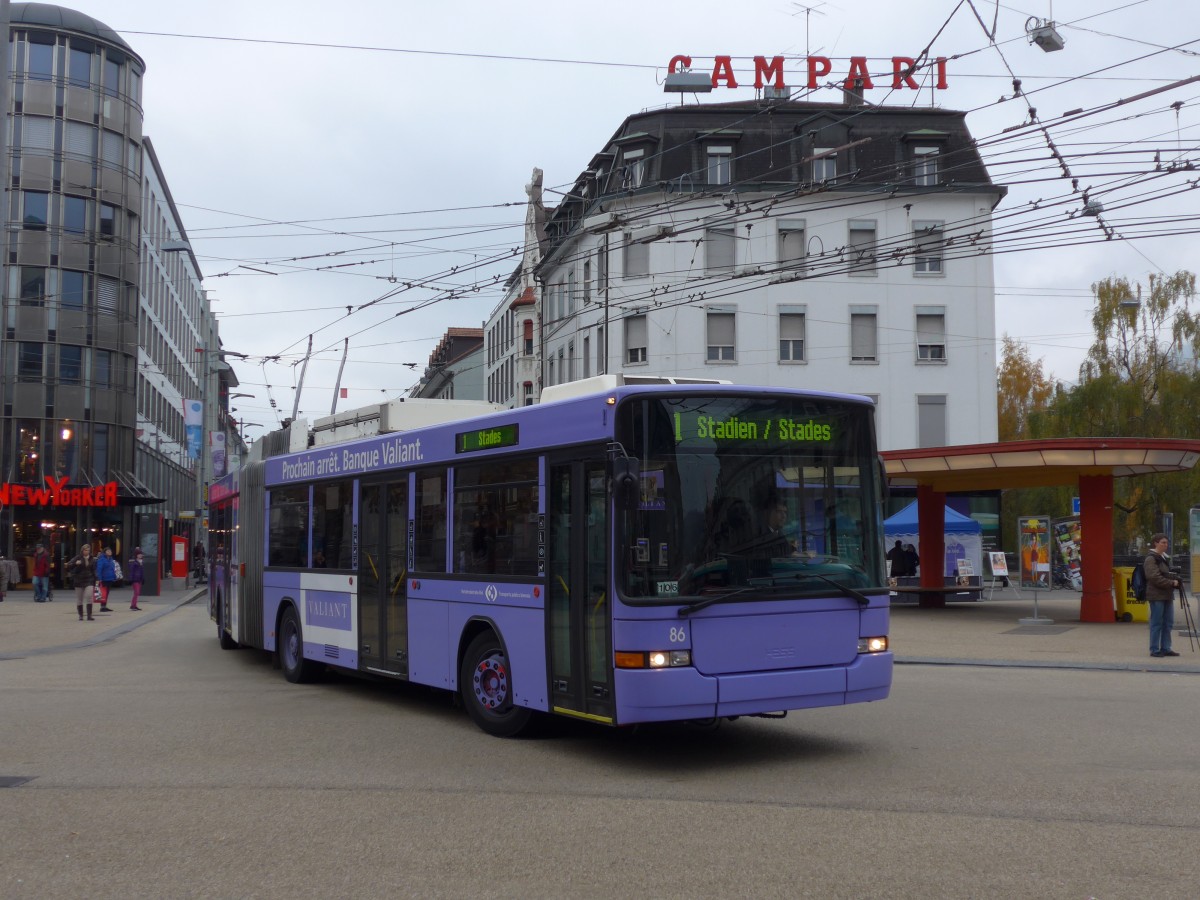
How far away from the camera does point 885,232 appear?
44.9m

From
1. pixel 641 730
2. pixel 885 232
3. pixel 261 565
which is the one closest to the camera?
pixel 641 730

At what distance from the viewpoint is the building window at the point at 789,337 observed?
148 feet

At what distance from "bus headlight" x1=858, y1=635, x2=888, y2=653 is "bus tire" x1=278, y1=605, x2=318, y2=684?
24.5 ft

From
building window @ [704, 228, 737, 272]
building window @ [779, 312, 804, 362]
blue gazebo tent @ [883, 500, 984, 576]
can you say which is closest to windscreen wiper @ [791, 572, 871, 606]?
blue gazebo tent @ [883, 500, 984, 576]

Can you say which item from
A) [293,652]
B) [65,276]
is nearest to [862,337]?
[65,276]

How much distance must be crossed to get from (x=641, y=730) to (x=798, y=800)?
3.39m

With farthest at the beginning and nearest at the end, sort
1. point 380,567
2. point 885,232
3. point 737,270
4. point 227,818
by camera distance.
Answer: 1. point 885,232
2. point 737,270
3. point 380,567
4. point 227,818

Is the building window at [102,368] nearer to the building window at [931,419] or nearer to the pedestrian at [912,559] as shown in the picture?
the building window at [931,419]

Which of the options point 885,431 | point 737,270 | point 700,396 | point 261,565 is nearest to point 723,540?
point 700,396

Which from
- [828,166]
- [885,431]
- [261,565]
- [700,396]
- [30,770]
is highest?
[828,166]

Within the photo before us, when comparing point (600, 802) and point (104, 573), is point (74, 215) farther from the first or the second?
point (600, 802)

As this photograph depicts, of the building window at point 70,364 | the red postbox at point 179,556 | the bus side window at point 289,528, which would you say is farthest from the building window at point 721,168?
the bus side window at point 289,528

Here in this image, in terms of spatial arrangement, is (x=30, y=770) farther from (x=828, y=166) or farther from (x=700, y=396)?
(x=828, y=166)

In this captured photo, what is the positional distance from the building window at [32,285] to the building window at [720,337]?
955 inches
